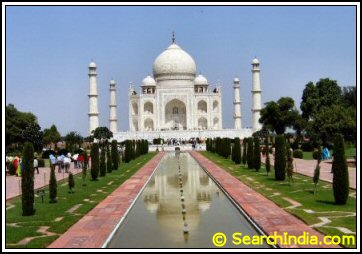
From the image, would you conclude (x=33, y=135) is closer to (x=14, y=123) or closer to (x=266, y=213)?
(x=14, y=123)

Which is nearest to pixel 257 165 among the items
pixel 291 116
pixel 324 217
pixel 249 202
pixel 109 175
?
pixel 109 175

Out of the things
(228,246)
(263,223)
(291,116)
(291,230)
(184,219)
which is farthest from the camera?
(291,116)

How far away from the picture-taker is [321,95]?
35.1 metres

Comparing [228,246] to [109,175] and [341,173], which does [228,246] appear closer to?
[341,173]

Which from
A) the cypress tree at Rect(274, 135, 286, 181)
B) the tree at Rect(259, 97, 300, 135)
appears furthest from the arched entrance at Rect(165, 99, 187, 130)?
the cypress tree at Rect(274, 135, 286, 181)

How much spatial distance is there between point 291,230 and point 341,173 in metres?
2.70

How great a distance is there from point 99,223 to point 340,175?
13.5 feet

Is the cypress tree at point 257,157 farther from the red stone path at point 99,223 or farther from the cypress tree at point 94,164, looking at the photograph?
the red stone path at point 99,223

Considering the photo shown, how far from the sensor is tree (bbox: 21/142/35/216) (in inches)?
344

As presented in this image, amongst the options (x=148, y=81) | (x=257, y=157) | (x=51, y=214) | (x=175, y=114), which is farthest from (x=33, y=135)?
(x=148, y=81)

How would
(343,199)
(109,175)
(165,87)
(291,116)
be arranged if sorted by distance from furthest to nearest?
1. (165,87)
2. (291,116)
3. (109,175)
4. (343,199)

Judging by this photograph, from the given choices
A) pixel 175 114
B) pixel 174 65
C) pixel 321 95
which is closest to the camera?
pixel 321 95

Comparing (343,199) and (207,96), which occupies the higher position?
(207,96)

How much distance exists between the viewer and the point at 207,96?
163 ft
